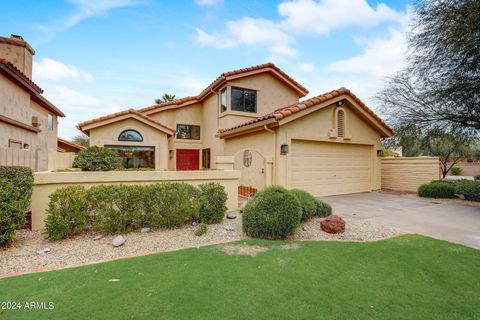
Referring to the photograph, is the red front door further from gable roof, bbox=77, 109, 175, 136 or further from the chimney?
the chimney

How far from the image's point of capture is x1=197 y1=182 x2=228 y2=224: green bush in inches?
285

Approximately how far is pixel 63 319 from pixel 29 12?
14694mm

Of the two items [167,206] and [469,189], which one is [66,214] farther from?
[469,189]

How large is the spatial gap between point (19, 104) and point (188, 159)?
33.2ft

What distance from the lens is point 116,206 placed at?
21.7 feet

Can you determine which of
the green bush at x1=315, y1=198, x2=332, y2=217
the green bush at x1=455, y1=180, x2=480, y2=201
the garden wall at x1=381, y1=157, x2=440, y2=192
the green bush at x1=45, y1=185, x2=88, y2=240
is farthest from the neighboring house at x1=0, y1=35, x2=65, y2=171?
the garden wall at x1=381, y1=157, x2=440, y2=192

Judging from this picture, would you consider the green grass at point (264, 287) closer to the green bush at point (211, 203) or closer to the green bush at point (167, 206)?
the green bush at point (167, 206)

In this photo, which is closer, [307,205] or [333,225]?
[333,225]

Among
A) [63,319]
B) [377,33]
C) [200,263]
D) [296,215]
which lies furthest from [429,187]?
[63,319]

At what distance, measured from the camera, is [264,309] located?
3174 millimetres

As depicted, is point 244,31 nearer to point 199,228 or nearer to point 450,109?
point 450,109

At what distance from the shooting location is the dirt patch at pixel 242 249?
16.5ft

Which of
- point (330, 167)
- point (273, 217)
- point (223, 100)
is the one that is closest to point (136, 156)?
point (223, 100)

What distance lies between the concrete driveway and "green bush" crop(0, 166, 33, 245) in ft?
28.9
